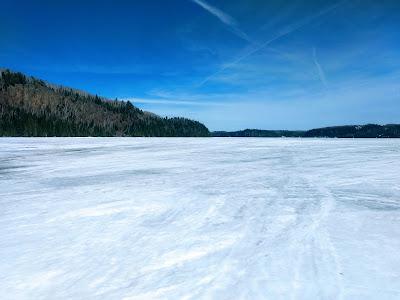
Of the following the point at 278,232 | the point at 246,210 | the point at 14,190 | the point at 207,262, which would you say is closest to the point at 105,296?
the point at 207,262

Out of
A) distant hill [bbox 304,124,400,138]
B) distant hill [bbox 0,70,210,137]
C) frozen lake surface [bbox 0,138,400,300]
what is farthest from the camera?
distant hill [bbox 304,124,400,138]

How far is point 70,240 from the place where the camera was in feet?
12.0

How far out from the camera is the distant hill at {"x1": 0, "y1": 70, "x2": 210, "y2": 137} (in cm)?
8731

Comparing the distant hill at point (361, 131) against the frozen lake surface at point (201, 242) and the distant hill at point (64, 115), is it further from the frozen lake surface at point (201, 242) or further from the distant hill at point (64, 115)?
the frozen lake surface at point (201, 242)

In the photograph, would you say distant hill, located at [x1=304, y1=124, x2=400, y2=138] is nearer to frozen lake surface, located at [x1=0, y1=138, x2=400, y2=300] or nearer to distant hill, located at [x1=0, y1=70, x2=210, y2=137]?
distant hill, located at [x1=0, y1=70, x2=210, y2=137]

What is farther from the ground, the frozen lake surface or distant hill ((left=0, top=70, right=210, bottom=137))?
distant hill ((left=0, top=70, right=210, bottom=137))

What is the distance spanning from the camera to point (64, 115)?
112375 millimetres

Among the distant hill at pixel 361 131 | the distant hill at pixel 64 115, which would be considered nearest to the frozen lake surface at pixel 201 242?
the distant hill at pixel 64 115

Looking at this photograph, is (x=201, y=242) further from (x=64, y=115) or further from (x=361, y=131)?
(x=361, y=131)

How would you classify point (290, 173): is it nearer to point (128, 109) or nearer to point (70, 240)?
point (70, 240)

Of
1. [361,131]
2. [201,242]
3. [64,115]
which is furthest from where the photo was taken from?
[361,131]

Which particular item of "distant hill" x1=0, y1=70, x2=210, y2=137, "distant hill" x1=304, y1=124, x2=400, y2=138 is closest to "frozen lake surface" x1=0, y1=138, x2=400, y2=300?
"distant hill" x1=0, y1=70, x2=210, y2=137

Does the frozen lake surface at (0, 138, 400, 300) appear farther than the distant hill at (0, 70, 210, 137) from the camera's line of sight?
No

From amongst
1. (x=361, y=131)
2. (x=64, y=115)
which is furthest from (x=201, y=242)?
(x=361, y=131)
